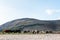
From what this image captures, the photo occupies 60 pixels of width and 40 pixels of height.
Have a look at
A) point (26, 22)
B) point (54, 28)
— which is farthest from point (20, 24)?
point (54, 28)

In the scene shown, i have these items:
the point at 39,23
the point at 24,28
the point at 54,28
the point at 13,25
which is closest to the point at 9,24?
the point at 13,25

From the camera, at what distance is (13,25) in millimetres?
26938

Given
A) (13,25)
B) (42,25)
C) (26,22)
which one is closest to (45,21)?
(42,25)

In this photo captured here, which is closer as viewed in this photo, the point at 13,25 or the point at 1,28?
the point at 1,28

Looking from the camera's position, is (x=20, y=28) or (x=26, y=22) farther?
(x=26, y=22)

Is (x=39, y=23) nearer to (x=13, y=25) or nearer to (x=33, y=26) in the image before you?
(x=33, y=26)

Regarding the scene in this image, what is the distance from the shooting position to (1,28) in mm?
25141

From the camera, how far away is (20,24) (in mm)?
27328

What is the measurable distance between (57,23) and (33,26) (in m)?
3.43

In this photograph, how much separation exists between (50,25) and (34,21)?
8.01ft

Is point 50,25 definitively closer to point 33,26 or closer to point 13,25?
point 33,26

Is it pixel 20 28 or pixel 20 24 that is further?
pixel 20 24

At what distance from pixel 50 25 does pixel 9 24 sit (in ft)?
19.4

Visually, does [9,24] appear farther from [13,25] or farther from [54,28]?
[54,28]
